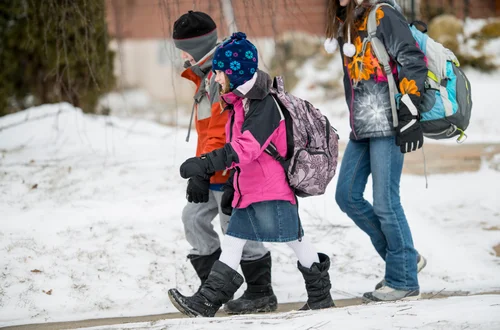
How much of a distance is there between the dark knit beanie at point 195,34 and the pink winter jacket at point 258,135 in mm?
531

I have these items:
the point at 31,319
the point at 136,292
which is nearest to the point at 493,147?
the point at 136,292

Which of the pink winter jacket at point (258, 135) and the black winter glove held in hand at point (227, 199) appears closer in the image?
the pink winter jacket at point (258, 135)

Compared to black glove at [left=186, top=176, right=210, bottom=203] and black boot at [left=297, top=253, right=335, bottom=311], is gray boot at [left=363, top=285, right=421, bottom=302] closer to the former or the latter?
black boot at [left=297, top=253, right=335, bottom=311]

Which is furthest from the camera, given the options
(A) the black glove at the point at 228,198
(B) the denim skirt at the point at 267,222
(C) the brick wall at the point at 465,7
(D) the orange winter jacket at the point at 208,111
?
(C) the brick wall at the point at 465,7

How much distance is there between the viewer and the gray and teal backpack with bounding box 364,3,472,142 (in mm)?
3881

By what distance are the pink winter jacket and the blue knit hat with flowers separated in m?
0.04

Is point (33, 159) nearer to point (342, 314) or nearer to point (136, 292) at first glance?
point (136, 292)

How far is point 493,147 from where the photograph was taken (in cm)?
811

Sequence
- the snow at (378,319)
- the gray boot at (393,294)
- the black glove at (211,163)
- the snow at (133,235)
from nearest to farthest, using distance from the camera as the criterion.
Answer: the snow at (378,319), the black glove at (211,163), the gray boot at (393,294), the snow at (133,235)

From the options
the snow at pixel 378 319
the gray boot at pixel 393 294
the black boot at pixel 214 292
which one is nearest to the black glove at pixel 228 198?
the black boot at pixel 214 292

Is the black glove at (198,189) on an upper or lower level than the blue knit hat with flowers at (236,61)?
lower

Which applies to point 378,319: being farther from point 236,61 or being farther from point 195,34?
point 195,34

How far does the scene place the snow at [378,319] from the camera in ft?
10.6

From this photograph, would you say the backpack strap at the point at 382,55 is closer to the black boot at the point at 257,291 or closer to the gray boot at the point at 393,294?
the gray boot at the point at 393,294
